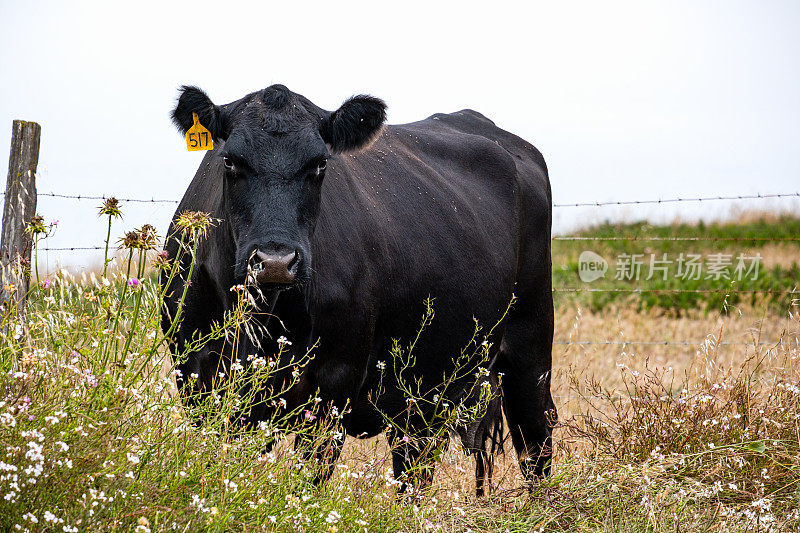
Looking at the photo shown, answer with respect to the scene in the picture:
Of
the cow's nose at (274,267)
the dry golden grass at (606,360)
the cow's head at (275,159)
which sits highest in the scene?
the cow's head at (275,159)

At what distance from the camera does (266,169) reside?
411cm

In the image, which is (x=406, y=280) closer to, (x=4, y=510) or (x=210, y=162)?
(x=210, y=162)

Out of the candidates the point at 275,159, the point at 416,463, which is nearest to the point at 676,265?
the point at 275,159

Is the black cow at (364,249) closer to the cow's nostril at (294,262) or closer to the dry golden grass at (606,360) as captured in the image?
the cow's nostril at (294,262)

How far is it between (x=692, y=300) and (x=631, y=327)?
13.6 feet

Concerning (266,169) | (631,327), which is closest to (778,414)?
(266,169)

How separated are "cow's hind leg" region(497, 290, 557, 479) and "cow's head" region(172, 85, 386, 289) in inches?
90.9

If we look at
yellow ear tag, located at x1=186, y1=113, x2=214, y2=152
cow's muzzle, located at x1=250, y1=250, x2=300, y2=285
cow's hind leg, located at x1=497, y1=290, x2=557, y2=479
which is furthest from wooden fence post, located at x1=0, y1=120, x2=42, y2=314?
cow's hind leg, located at x1=497, y1=290, x2=557, y2=479

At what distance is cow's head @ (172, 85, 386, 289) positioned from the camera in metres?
3.79

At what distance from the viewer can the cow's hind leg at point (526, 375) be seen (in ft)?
21.0

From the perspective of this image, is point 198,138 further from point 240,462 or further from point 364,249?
point 240,462

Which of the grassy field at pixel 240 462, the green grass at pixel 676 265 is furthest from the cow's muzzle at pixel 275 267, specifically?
the green grass at pixel 676 265

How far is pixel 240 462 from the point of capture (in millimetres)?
2773

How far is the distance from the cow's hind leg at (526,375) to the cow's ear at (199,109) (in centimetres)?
283
